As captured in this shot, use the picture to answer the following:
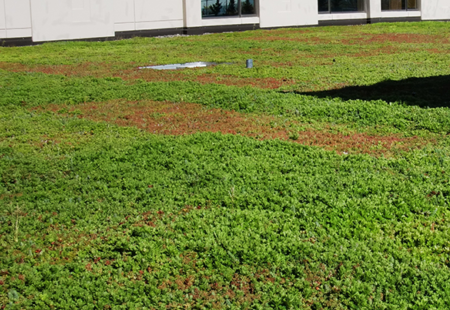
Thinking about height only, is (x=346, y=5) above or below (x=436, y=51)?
above

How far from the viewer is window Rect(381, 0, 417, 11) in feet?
107

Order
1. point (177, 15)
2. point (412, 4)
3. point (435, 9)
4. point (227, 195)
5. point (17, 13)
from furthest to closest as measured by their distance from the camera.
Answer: point (412, 4) → point (435, 9) → point (177, 15) → point (17, 13) → point (227, 195)

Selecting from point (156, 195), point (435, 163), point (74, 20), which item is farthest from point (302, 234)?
point (74, 20)

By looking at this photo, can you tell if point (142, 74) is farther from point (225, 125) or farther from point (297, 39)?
point (297, 39)

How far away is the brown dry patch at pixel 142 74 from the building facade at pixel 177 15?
6.35 m

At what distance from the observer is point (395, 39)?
23812 mm

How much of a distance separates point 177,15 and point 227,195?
22.7 metres

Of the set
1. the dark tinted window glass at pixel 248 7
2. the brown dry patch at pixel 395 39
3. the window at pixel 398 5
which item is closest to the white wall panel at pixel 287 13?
the dark tinted window glass at pixel 248 7

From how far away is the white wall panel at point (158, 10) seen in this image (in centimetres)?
2656

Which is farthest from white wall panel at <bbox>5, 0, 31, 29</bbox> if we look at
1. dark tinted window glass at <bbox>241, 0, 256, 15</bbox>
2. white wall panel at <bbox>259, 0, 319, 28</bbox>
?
white wall panel at <bbox>259, 0, 319, 28</bbox>

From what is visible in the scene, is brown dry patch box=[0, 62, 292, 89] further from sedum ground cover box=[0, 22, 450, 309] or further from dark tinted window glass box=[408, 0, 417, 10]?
dark tinted window glass box=[408, 0, 417, 10]

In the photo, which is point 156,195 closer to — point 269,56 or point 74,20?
point 269,56

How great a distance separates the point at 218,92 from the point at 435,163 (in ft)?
19.4

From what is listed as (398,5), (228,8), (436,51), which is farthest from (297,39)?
(398,5)
